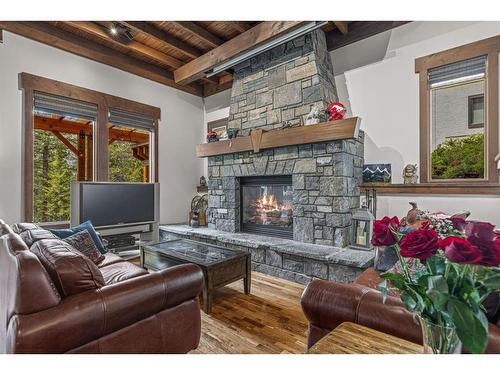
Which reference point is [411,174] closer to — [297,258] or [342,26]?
[297,258]

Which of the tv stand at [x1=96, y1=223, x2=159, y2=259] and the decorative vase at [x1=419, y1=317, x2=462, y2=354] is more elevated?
the decorative vase at [x1=419, y1=317, x2=462, y2=354]

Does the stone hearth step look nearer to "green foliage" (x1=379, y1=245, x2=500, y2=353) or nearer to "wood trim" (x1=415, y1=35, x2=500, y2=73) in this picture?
"green foliage" (x1=379, y1=245, x2=500, y2=353)

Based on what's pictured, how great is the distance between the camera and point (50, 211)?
12.5 feet

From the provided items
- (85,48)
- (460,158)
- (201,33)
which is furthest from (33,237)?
(460,158)

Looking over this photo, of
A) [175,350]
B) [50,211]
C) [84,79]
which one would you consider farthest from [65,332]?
[84,79]

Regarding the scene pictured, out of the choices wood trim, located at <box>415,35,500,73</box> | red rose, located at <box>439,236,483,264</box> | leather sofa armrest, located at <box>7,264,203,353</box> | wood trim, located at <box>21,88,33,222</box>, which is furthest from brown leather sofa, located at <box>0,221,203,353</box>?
wood trim, located at <box>415,35,500,73</box>

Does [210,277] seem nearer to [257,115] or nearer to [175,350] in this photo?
[175,350]

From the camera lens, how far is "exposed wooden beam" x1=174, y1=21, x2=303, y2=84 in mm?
3203

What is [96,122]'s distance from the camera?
4.19m

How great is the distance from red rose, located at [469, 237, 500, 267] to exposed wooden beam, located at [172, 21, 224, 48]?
391 centimetres

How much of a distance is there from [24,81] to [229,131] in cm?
279

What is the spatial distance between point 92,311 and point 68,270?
24 centimetres

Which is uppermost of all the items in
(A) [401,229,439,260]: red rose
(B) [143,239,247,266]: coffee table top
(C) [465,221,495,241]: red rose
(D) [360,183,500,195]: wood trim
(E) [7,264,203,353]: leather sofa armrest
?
(D) [360,183,500,195]: wood trim

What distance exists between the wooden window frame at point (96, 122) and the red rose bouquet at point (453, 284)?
430 cm
